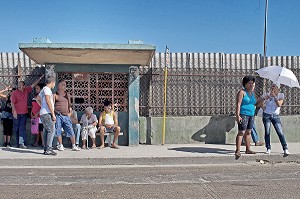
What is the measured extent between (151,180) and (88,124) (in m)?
3.42

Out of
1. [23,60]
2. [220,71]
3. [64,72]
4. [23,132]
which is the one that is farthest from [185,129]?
[23,60]

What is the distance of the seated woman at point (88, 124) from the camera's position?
8.56 meters

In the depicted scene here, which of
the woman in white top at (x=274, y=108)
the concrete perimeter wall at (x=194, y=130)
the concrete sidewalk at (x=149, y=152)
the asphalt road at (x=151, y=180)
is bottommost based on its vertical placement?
the asphalt road at (x=151, y=180)

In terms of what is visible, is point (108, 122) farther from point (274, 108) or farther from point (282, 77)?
point (282, 77)

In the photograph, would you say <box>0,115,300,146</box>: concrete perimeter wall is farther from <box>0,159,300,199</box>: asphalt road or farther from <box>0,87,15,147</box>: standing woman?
<box>0,87,15,147</box>: standing woman

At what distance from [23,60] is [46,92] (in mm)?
2644

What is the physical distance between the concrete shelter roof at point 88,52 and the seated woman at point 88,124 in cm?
137

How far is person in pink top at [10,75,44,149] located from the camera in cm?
855

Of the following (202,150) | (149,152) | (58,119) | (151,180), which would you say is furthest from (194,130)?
(151,180)

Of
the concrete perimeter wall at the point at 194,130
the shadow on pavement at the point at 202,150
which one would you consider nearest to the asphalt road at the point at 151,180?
the shadow on pavement at the point at 202,150

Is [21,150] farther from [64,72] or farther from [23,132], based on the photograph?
[64,72]

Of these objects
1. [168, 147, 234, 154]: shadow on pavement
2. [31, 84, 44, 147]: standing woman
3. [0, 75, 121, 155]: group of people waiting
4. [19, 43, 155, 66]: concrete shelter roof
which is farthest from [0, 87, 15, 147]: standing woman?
[168, 147, 234, 154]: shadow on pavement

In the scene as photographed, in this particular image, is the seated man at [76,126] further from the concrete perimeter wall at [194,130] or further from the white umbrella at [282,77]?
the white umbrella at [282,77]

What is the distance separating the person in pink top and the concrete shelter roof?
3.08ft
